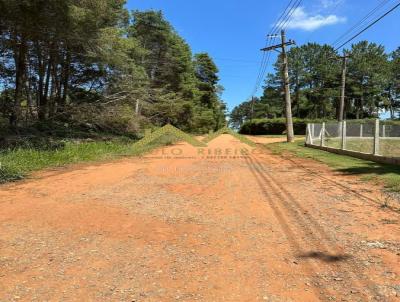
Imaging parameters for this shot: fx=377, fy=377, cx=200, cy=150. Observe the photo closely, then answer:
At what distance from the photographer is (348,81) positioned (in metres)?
62.7

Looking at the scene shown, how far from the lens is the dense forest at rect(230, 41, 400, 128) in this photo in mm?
62625

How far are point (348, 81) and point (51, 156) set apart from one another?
A: 58941 mm

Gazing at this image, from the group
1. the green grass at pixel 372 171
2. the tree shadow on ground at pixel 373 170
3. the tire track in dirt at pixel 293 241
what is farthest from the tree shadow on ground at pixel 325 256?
the tree shadow on ground at pixel 373 170

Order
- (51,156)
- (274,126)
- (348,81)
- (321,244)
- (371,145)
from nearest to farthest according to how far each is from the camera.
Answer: (321,244), (51,156), (371,145), (274,126), (348,81)

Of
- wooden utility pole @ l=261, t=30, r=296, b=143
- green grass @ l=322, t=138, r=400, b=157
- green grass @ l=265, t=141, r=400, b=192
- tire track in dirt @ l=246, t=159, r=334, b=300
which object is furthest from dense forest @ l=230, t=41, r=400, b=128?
tire track in dirt @ l=246, t=159, r=334, b=300

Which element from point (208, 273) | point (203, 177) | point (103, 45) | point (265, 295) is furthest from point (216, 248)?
point (103, 45)

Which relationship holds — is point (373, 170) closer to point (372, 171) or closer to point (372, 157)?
point (372, 171)

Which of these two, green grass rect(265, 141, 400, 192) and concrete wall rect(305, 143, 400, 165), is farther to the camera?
concrete wall rect(305, 143, 400, 165)

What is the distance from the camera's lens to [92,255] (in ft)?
14.0

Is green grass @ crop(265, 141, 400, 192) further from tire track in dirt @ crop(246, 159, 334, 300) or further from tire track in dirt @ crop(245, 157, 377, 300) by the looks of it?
tire track in dirt @ crop(246, 159, 334, 300)

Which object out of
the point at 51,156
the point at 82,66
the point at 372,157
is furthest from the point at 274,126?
the point at 51,156

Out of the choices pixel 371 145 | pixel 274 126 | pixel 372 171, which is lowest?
pixel 372 171

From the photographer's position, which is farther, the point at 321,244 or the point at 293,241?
the point at 293,241

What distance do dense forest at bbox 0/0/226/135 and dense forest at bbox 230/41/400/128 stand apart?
35.9 metres
